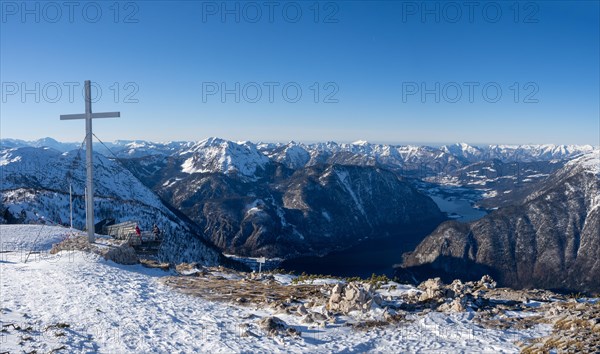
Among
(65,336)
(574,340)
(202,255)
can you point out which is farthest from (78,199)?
(574,340)

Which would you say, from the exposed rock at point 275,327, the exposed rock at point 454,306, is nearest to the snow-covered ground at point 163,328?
the exposed rock at point 275,327

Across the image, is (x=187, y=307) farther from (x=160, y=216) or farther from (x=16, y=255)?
(x=160, y=216)

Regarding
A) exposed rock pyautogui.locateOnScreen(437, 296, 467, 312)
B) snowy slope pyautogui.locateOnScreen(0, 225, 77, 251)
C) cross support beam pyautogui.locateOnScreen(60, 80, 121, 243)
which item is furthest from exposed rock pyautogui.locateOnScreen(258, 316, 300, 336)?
snowy slope pyautogui.locateOnScreen(0, 225, 77, 251)

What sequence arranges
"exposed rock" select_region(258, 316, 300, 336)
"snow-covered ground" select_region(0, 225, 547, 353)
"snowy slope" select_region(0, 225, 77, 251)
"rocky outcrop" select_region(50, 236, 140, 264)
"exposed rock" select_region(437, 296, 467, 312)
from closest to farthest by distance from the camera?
"snow-covered ground" select_region(0, 225, 547, 353) < "exposed rock" select_region(258, 316, 300, 336) < "exposed rock" select_region(437, 296, 467, 312) < "rocky outcrop" select_region(50, 236, 140, 264) < "snowy slope" select_region(0, 225, 77, 251)

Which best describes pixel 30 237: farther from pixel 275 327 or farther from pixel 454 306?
pixel 454 306

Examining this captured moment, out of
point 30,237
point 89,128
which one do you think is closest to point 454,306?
point 89,128

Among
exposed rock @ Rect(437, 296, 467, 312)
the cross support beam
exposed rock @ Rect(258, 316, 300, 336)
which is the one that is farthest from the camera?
the cross support beam

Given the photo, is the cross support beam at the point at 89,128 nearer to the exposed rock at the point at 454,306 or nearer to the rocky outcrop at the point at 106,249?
the rocky outcrop at the point at 106,249

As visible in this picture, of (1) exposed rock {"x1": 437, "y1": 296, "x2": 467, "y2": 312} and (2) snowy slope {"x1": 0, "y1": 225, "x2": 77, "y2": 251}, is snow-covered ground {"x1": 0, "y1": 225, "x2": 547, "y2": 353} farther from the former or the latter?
(2) snowy slope {"x1": 0, "y1": 225, "x2": 77, "y2": 251}

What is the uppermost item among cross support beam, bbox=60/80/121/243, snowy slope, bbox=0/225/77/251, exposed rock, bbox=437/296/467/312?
cross support beam, bbox=60/80/121/243
